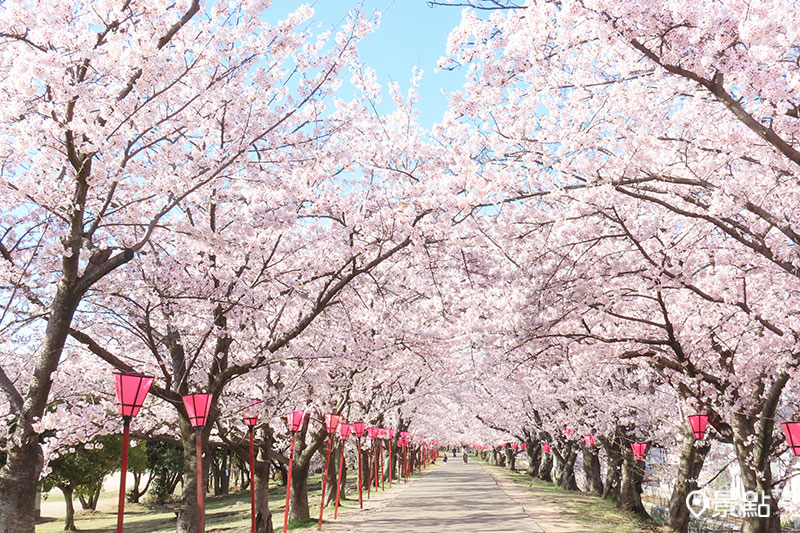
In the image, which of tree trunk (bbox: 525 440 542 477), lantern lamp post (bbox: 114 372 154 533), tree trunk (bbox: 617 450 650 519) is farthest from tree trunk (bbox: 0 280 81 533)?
tree trunk (bbox: 525 440 542 477)

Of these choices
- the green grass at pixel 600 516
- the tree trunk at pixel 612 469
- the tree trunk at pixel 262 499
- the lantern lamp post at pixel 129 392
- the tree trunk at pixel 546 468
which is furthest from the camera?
the tree trunk at pixel 546 468

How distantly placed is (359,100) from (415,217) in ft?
6.86

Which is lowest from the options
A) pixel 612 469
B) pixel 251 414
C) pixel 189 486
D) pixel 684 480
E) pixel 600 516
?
pixel 600 516

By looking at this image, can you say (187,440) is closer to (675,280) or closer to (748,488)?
(675,280)

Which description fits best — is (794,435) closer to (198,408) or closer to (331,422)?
(198,408)

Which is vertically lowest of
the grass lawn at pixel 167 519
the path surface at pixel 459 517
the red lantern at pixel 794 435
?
the grass lawn at pixel 167 519

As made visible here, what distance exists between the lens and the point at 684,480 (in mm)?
13500

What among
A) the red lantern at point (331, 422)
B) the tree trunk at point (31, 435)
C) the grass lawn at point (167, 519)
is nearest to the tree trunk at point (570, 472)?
the grass lawn at point (167, 519)

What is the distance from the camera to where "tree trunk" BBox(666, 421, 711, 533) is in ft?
43.9

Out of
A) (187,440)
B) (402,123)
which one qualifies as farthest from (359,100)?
(187,440)

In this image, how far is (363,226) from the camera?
890cm

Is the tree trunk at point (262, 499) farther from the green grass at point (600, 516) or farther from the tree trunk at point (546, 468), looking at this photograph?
the tree trunk at point (546, 468)

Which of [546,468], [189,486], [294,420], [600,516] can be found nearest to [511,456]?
[546,468]

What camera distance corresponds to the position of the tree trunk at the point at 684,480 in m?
13.4
